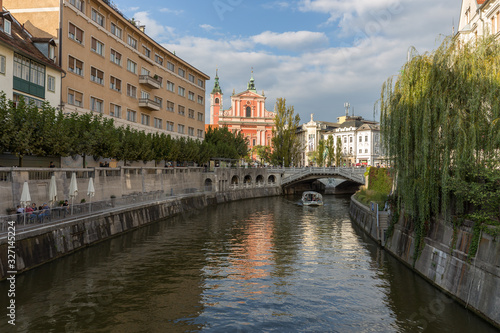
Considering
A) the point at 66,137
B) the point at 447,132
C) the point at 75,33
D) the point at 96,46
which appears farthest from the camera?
the point at 96,46

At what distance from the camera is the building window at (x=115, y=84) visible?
4678 cm

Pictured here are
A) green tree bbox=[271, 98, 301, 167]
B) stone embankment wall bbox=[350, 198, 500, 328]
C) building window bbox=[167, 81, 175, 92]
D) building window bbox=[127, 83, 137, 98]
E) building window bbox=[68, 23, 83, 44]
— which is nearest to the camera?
stone embankment wall bbox=[350, 198, 500, 328]

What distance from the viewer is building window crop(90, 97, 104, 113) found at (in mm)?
43050

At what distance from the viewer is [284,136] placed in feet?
286

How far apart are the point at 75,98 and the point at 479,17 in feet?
126

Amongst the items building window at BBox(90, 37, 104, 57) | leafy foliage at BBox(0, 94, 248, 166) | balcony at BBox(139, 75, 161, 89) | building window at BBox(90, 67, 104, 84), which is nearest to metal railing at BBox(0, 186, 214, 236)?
leafy foliage at BBox(0, 94, 248, 166)

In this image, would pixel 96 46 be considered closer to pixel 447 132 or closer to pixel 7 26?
pixel 7 26

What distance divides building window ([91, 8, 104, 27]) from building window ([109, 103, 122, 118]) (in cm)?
977

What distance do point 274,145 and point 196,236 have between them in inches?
2293

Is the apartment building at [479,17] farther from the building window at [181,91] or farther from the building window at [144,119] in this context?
the building window at [181,91]

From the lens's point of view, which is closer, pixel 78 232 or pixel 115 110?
pixel 78 232

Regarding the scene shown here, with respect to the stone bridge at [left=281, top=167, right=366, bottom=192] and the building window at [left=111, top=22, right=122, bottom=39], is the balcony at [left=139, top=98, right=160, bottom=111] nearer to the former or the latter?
the building window at [left=111, top=22, right=122, bottom=39]

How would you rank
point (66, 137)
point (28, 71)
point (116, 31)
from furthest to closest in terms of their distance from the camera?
1. point (116, 31)
2. point (28, 71)
3. point (66, 137)

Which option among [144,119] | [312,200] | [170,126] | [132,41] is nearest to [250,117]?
[170,126]
